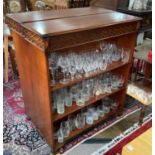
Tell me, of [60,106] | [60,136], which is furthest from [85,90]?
[60,136]

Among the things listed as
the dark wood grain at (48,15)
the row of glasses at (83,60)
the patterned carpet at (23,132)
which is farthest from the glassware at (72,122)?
the dark wood grain at (48,15)

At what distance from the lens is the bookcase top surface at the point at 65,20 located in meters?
1.15

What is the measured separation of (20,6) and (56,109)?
1.61m

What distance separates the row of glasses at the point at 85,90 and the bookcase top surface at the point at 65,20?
0.53m

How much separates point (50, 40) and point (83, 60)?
0.48 meters

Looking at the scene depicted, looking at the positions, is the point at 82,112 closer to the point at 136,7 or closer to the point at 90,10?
the point at 90,10

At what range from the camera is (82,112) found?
5.84ft

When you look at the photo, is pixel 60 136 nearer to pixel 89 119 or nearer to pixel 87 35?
pixel 89 119

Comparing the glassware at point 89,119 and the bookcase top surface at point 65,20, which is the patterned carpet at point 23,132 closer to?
the glassware at point 89,119

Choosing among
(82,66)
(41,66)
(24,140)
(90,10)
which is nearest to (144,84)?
(82,66)

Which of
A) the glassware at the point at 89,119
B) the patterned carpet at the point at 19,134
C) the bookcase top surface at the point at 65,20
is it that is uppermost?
the bookcase top surface at the point at 65,20

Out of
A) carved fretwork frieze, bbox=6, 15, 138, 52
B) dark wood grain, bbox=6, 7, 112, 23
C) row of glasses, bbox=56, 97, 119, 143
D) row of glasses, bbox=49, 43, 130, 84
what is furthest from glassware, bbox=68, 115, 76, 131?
dark wood grain, bbox=6, 7, 112, 23

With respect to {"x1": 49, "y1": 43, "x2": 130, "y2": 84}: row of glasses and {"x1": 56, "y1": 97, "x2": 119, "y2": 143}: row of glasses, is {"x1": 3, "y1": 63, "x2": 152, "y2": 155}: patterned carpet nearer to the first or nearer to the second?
{"x1": 56, "y1": 97, "x2": 119, "y2": 143}: row of glasses

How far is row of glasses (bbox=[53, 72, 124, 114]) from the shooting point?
1.50 meters
